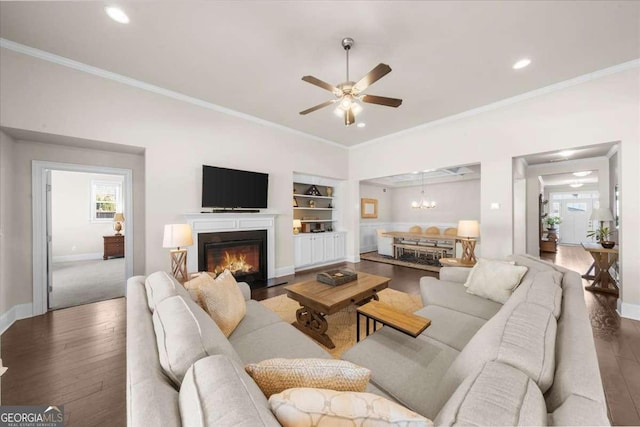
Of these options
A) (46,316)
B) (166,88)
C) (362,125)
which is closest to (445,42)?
(362,125)

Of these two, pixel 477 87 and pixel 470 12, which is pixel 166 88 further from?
pixel 477 87

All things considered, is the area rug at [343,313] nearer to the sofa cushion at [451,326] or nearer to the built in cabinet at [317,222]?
the sofa cushion at [451,326]

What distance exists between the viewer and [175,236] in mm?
2939

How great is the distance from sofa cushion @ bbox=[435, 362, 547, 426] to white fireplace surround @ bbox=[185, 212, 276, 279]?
3.82 meters

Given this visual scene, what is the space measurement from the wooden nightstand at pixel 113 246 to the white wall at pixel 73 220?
1.33ft

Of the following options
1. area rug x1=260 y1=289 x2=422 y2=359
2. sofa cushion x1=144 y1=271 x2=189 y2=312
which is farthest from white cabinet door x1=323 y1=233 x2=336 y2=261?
sofa cushion x1=144 y1=271 x2=189 y2=312

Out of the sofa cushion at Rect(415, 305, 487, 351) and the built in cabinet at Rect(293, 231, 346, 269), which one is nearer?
the sofa cushion at Rect(415, 305, 487, 351)

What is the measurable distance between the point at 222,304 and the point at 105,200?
7780mm

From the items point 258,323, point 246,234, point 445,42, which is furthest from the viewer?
point 246,234

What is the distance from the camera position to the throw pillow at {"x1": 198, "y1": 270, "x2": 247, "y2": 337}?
5.67 ft

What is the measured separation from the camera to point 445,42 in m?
2.54

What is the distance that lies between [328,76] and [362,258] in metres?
5.06

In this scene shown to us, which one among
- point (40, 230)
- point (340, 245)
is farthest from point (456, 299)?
point (40, 230)

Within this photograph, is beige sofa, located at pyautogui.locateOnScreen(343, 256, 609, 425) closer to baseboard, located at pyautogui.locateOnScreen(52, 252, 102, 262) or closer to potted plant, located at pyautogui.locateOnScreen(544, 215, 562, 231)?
baseboard, located at pyautogui.locateOnScreen(52, 252, 102, 262)
